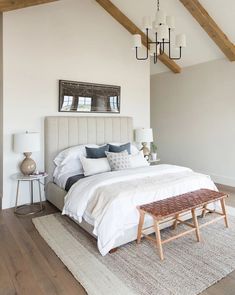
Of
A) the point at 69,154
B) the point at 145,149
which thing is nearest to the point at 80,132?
the point at 69,154

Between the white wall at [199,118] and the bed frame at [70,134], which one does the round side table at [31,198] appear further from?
the white wall at [199,118]

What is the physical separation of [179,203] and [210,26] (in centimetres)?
314

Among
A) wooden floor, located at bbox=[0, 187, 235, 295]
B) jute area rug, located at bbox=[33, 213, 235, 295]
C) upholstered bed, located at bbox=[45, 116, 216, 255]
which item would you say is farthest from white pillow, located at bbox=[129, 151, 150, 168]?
wooden floor, located at bbox=[0, 187, 235, 295]

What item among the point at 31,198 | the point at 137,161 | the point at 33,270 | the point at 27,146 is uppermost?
the point at 27,146

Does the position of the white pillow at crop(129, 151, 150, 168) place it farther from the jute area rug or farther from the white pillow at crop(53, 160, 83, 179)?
the jute area rug

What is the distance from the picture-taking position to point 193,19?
432 centimetres

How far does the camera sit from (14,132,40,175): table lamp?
11.6 ft

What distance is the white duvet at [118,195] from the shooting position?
8.23 ft

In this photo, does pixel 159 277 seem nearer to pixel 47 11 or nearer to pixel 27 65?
pixel 27 65

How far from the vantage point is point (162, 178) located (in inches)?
129

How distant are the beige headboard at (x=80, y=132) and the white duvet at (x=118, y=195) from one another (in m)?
1.21

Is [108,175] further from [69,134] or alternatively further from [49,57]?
[49,57]

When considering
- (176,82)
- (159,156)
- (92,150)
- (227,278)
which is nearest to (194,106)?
(176,82)

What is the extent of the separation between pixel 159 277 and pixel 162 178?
4.46ft
